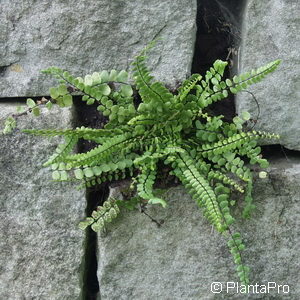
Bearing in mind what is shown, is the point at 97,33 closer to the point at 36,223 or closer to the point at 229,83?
the point at 229,83

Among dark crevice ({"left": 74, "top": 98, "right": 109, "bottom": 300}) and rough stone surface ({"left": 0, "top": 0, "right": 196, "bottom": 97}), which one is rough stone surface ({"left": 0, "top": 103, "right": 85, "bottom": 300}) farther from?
rough stone surface ({"left": 0, "top": 0, "right": 196, "bottom": 97})

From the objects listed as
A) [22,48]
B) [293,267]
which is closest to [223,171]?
[293,267]

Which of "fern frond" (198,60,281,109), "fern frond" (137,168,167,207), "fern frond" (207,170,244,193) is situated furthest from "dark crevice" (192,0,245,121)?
"fern frond" (137,168,167,207)

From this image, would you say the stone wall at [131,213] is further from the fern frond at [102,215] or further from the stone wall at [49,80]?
the fern frond at [102,215]

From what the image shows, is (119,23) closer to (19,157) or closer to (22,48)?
(22,48)

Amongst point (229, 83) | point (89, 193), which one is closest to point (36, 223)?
point (89, 193)

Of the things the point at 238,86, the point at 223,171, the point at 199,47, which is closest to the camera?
the point at 238,86
